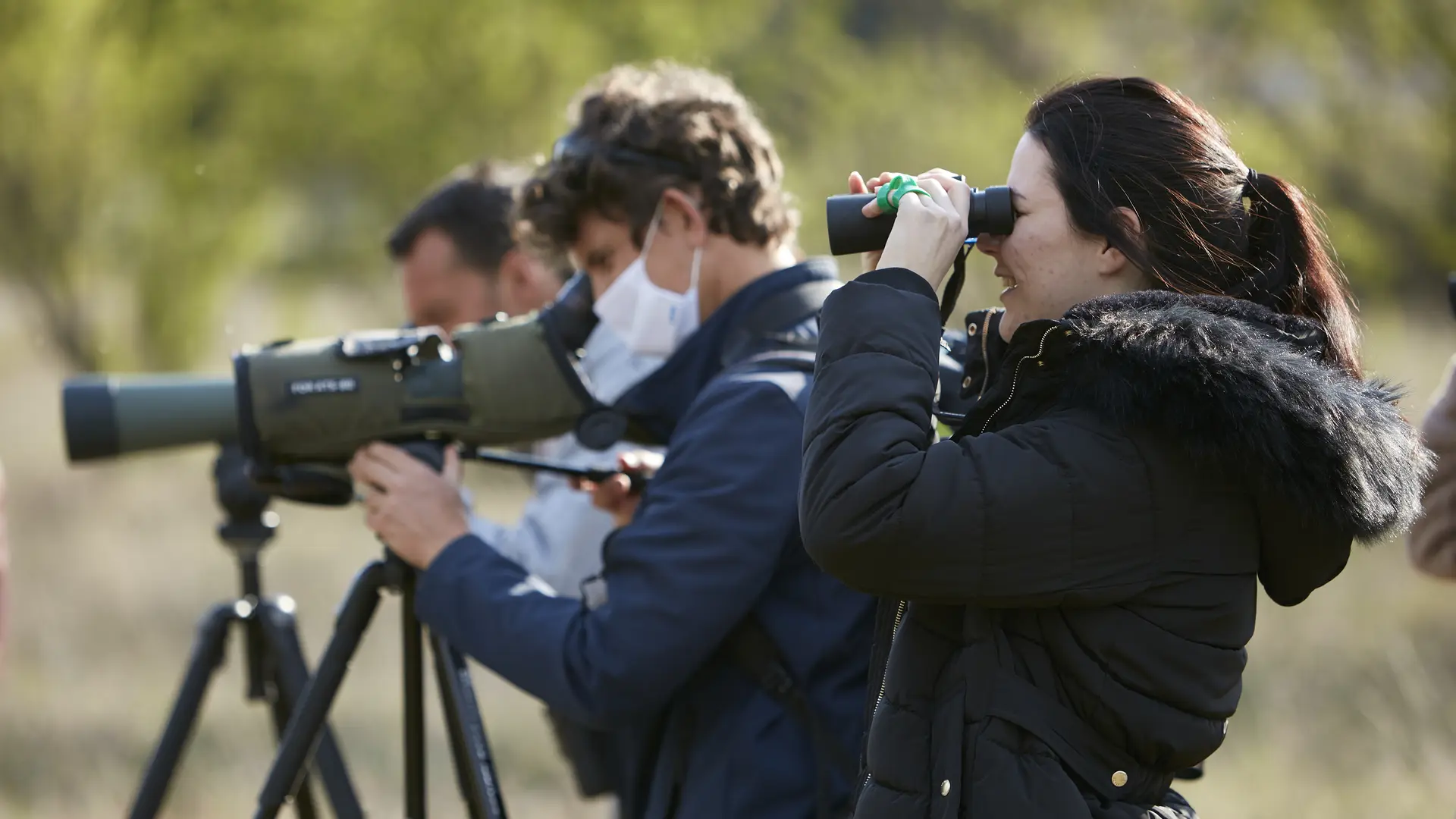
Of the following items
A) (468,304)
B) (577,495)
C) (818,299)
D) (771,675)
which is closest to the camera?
(771,675)

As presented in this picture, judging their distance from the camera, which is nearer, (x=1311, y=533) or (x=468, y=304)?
(x=1311, y=533)

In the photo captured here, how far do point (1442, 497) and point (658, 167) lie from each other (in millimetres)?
1360

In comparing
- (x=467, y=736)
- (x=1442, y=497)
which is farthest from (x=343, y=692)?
(x=1442, y=497)

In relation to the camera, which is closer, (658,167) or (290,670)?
(658,167)

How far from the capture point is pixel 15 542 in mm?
8461

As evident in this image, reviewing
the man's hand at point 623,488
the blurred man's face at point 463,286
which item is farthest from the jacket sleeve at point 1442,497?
the blurred man's face at point 463,286

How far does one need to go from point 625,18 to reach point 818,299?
7.94 m

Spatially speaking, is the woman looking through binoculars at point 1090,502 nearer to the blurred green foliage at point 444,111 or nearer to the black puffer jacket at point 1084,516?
the black puffer jacket at point 1084,516

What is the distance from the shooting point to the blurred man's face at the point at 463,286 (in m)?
3.59

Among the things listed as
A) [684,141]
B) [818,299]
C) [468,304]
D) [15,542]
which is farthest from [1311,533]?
[15,542]

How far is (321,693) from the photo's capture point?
2406 mm

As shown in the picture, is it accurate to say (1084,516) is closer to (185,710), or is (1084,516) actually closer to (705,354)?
(705,354)

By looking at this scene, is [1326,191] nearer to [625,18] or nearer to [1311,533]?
[625,18]

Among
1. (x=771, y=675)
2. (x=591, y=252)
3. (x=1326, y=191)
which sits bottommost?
(x=771, y=675)
